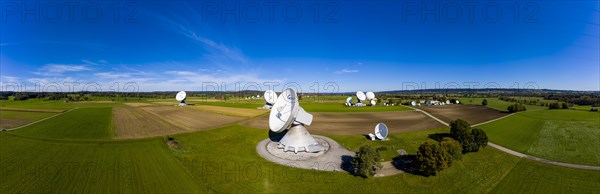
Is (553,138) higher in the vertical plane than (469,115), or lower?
lower

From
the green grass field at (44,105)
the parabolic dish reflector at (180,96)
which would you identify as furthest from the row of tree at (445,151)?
the green grass field at (44,105)

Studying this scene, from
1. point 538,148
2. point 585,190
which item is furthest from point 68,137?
point 538,148

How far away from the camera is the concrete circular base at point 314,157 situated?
25016 mm

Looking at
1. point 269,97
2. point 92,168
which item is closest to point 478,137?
point 92,168

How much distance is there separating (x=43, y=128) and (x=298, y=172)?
59778 millimetres

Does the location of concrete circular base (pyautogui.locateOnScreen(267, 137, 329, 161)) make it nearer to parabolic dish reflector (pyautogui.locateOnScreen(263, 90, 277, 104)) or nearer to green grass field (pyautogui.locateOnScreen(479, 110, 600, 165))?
green grass field (pyautogui.locateOnScreen(479, 110, 600, 165))

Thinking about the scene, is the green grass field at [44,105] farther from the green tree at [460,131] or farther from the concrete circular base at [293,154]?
the green tree at [460,131]

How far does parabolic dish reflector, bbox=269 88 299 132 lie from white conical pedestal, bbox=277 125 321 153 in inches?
73.0

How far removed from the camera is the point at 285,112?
28531 mm

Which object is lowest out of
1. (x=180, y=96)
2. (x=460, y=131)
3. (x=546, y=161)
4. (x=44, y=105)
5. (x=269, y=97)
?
(x=546, y=161)

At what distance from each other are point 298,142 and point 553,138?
47.8m

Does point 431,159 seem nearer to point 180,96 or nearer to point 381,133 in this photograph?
point 381,133

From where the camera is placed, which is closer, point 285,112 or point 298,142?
point 285,112

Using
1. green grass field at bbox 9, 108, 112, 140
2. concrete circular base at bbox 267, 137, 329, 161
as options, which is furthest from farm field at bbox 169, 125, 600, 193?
green grass field at bbox 9, 108, 112, 140
